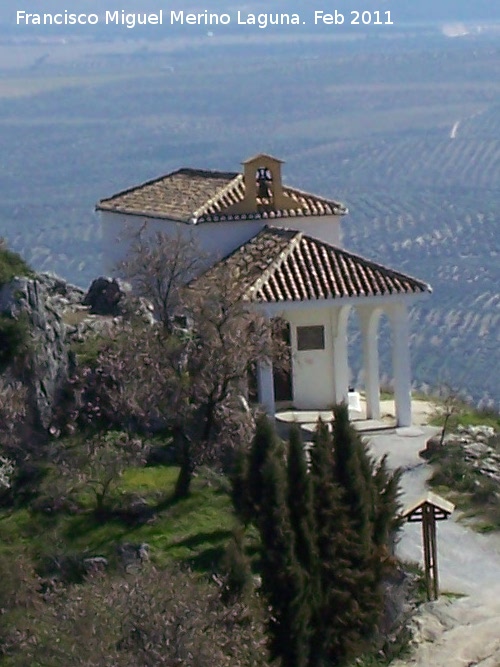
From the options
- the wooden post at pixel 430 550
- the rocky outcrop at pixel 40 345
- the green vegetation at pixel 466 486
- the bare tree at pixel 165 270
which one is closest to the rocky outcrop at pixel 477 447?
the green vegetation at pixel 466 486

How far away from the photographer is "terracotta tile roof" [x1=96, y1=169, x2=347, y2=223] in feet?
112

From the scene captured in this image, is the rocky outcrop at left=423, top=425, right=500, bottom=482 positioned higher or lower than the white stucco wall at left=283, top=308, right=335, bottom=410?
lower

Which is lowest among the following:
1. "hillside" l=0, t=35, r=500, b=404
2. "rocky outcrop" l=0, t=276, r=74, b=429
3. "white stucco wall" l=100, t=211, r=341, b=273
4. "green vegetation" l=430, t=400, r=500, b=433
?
"green vegetation" l=430, t=400, r=500, b=433

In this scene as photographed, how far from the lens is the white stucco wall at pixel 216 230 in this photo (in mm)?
34031

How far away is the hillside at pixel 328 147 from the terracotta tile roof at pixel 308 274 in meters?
13.5

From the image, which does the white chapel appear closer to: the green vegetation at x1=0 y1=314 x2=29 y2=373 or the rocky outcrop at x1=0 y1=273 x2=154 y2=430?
the rocky outcrop at x1=0 y1=273 x2=154 y2=430

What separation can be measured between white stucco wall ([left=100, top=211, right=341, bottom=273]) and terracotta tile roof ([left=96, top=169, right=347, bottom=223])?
119mm

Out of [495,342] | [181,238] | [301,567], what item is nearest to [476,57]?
[495,342]

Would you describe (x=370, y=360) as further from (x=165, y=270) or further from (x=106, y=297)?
(x=106, y=297)

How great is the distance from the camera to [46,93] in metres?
156

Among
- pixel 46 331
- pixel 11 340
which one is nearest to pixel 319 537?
pixel 11 340

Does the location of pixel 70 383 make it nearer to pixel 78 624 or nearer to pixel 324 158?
pixel 78 624

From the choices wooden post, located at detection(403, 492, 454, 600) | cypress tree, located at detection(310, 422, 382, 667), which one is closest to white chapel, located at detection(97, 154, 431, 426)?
wooden post, located at detection(403, 492, 454, 600)

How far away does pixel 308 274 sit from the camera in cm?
3203
